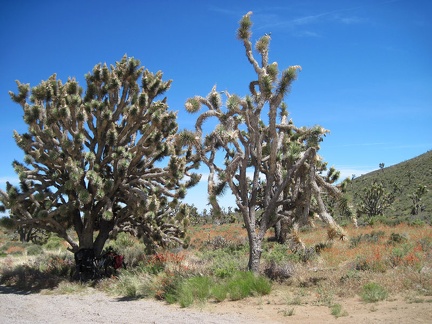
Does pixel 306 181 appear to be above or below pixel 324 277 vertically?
above

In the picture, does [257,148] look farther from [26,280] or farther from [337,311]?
[26,280]

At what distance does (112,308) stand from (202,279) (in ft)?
7.38

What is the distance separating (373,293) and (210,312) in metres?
3.44

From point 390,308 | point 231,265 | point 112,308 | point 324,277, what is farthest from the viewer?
point 231,265

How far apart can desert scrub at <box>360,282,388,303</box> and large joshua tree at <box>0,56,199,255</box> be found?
259 inches

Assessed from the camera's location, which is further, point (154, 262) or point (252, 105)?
point (154, 262)

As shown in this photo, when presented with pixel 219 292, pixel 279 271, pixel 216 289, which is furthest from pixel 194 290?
pixel 279 271

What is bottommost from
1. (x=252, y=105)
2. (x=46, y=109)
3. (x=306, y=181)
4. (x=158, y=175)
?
(x=306, y=181)

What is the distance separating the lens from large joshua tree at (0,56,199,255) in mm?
12461

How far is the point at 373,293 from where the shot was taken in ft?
26.5

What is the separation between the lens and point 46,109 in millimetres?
12852

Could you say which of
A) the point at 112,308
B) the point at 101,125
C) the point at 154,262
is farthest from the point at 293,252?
the point at 101,125

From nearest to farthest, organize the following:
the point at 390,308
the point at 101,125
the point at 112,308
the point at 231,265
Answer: the point at 390,308, the point at 112,308, the point at 231,265, the point at 101,125

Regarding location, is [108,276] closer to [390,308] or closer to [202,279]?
[202,279]
